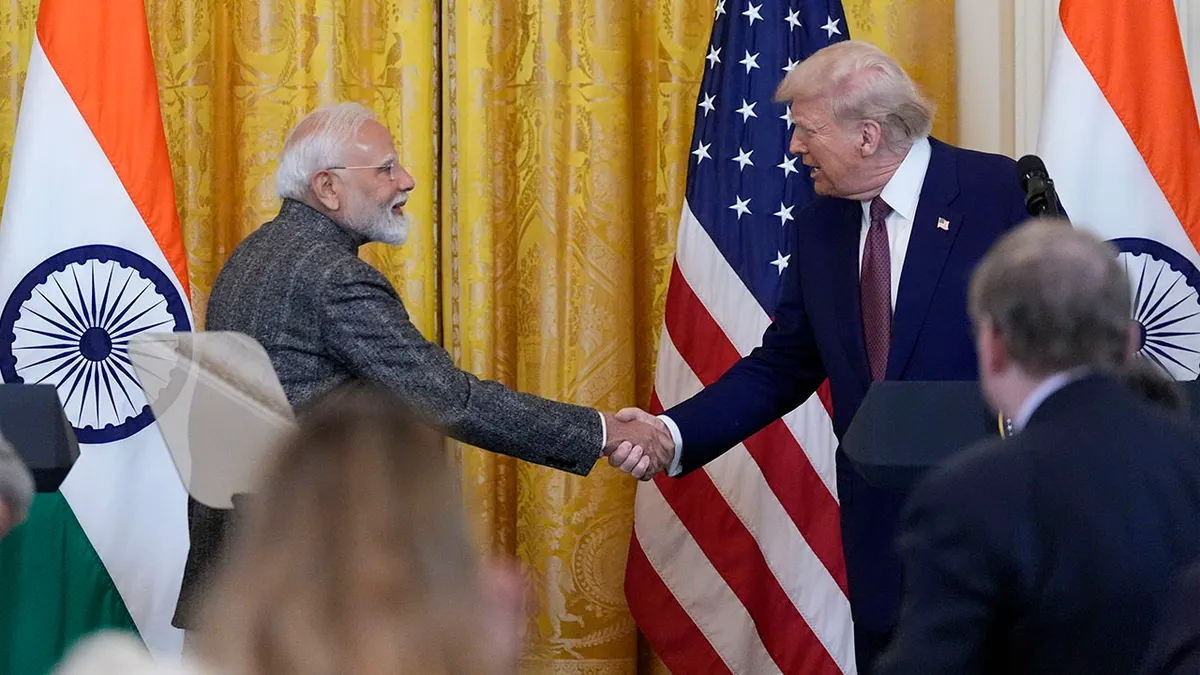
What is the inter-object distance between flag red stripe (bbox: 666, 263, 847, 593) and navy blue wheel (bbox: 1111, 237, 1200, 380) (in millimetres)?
1008

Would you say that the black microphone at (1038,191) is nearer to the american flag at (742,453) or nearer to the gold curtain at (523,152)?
the american flag at (742,453)

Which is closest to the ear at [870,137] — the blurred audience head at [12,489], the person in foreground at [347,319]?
the person in foreground at [347,319]

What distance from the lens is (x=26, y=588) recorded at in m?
3.70

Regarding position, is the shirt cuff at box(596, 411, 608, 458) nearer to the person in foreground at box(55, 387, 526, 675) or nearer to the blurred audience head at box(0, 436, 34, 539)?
the blurred audience head at box(0, 436, 34, 539)

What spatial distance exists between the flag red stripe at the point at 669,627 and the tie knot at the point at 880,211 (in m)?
1.37

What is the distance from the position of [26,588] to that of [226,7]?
6.18ft

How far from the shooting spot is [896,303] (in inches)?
132

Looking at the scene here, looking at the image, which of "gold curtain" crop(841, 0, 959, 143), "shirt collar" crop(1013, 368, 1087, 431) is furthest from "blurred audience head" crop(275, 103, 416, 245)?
"shirt collar" crop(1013, 368, 1087, 431)

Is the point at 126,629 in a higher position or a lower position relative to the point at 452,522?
lower

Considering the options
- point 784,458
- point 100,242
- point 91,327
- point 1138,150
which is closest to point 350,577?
point 91,327

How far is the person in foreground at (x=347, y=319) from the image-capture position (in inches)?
128

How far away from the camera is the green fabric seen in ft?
12.1

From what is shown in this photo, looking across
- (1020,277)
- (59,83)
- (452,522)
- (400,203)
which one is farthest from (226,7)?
(452,522)

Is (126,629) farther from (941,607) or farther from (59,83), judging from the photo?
(941,607)
